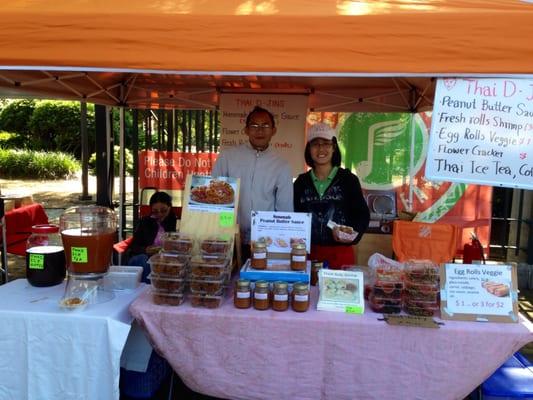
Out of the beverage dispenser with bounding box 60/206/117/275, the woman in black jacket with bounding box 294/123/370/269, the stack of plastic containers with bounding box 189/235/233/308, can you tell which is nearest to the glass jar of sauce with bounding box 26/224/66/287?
the beverage dispenser with bounding box 60/206/117/275

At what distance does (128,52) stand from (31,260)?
127 cm

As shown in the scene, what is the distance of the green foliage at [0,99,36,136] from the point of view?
64.0 ft

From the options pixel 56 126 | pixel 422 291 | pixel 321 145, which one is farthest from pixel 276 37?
pixel 56 126

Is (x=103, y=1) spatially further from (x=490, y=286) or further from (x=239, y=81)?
(x=239, y=81)

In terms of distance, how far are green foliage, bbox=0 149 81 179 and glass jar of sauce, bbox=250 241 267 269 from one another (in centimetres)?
1623

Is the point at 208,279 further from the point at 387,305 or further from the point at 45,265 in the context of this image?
the point at 45,265

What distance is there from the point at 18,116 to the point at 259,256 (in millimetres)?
20480

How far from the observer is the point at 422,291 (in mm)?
2227

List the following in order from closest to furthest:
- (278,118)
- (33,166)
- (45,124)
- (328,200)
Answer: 1. (328,200)
2. (278,118)
3. (33,166)
4. (45,124)

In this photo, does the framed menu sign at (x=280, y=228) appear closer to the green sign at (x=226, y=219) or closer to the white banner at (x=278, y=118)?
the green sign at (x=226, y=219)

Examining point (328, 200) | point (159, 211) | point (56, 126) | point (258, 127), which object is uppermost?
point (56, 126)

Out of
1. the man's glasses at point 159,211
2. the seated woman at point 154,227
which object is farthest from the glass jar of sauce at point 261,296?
the man's glasses at point 159,211

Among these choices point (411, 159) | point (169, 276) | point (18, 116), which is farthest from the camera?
point (18, 116)

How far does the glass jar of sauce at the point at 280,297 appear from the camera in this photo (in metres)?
2.20
